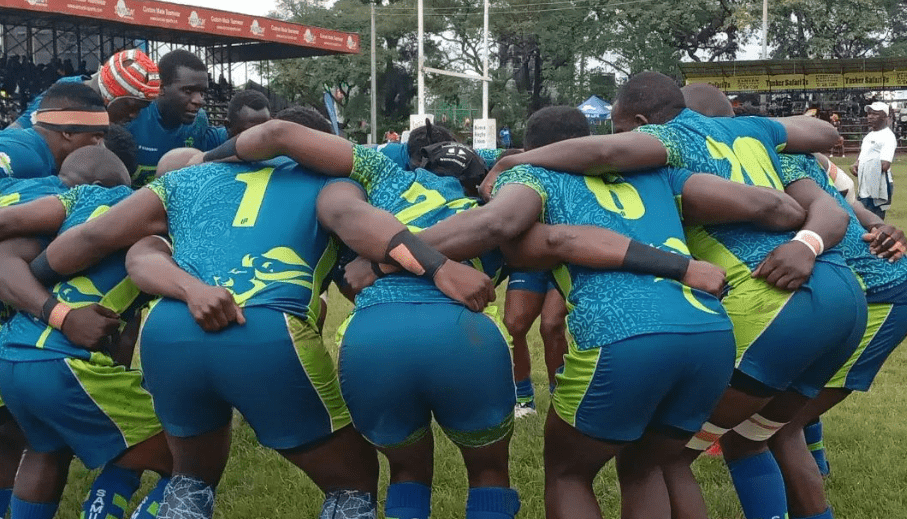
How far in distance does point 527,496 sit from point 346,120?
43350 mm

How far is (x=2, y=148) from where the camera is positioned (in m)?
4.72

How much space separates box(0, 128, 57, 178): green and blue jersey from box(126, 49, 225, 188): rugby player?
1614mm

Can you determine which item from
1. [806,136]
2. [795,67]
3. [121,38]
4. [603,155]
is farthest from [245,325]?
[795,67]

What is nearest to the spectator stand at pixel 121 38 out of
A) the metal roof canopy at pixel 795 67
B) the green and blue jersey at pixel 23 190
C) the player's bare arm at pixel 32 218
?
the metal roof canopy at pixel 795 67

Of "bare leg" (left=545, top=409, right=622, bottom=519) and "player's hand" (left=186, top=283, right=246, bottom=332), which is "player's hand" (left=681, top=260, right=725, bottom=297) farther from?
"player's hand" (left=186, top=283, right=246, bottom=332)

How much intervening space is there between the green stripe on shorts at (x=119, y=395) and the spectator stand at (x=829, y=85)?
114 feet

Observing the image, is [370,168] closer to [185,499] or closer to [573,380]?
[573,380]

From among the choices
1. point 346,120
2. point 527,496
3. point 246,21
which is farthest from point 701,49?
point 527,496

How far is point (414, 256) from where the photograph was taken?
3.16m

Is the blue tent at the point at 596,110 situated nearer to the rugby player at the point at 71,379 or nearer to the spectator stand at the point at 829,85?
the spectator stand at the point at 829,85

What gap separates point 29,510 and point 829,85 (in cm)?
3709

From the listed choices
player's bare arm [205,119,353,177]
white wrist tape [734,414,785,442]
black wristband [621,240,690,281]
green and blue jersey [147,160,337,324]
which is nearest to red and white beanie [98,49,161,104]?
green and blue jersey [147,160,337,324]

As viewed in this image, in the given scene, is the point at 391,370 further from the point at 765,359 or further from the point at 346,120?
the point at 346,120

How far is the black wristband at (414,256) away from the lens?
314 centimetres
